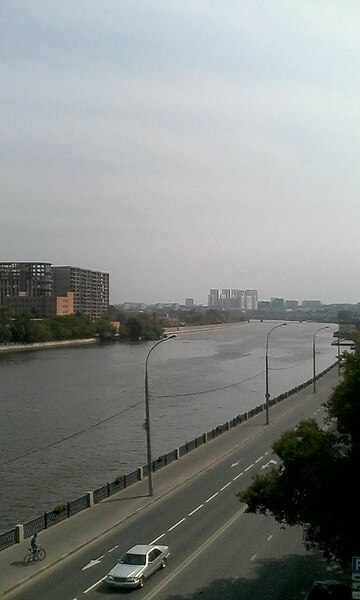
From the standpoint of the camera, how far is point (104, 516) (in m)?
13.8

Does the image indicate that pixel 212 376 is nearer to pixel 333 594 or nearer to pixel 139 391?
pixel 139 391

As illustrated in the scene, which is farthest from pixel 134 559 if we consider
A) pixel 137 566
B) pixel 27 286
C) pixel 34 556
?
pixel 27 286

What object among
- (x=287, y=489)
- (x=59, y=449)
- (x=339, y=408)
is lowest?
(x=59, y=449)

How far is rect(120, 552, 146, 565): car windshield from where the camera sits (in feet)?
32.9

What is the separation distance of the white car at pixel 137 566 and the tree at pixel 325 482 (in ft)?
5.01

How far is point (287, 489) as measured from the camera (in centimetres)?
968

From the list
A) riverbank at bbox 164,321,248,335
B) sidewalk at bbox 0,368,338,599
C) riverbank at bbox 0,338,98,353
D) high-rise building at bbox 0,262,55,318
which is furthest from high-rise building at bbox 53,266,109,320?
sidewalk at bbox 0,368,338,599

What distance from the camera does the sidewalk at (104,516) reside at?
10.9m

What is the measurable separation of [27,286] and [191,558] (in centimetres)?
11389

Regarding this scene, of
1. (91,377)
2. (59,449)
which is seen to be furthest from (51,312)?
(59,449)

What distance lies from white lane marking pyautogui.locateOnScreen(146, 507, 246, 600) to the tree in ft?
4.70

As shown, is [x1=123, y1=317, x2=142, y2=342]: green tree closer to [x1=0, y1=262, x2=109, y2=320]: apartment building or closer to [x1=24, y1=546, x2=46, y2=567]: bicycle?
[x1=0, y1=262, x2=109, y2=320]: apartment building

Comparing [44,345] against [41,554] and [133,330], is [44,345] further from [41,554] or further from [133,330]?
[41,554]

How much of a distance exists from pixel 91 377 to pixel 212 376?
751 cm
